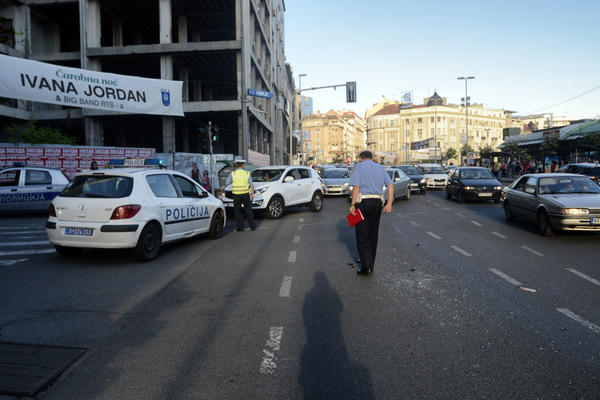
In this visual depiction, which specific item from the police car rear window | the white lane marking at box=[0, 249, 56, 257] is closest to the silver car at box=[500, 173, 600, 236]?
the police car rear window

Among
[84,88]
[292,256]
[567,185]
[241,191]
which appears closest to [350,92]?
[84,88]

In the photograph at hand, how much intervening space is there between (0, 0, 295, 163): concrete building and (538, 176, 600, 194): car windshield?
617 inches

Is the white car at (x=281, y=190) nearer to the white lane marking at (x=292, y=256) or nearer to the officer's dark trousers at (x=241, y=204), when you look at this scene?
the officer's dark trousers at (x=241, y=204)

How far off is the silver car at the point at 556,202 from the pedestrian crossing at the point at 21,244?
10.6 metres

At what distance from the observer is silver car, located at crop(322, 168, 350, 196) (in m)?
24.1

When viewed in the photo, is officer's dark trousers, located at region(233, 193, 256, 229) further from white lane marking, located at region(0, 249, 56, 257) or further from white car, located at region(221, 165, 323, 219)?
white lane marking, located at region(0, 249, 56, 257)

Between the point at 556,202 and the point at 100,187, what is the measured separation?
31.0 ft

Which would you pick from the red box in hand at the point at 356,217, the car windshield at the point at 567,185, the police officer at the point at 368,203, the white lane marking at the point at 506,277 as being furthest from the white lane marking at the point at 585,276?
the car windshield at the point at 567,185

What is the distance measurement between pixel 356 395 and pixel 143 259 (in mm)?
5591

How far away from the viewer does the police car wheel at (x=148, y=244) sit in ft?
25.0

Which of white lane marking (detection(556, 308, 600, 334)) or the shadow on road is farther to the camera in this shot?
white lane marking (detection(556, 308, 600, 334))

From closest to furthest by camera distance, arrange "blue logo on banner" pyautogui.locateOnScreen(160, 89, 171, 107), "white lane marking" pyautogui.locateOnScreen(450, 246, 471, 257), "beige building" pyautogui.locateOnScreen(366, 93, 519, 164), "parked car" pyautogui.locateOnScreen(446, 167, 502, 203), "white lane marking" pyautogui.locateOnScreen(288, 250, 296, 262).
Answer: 1. "white lane marking" pyautogui.locateOnScreen(288, 250, 296, 262)
2. "white lane marking" pyautogui.locateOnScreen(450, 246, 471, 257)
3. "parked car" pyautogui.locateOnScreen(446, 167, 502, 203)
4. "blue logo on banner" pyautogui.locateOnScreen(160, 89, 171, 107)
5. "beige building" pyautogui.locateOnScreen(366, 93, 519, 164)

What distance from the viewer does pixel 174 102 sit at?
22.2 meters

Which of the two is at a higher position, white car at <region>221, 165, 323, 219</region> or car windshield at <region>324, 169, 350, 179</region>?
car windshield at <region>324, 169, 350, 179</region>
